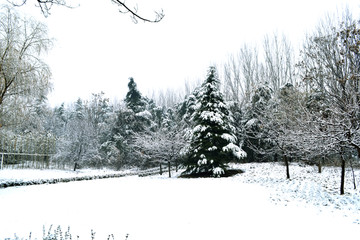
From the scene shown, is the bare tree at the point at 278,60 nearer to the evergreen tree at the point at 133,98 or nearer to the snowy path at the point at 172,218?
the evergreen tree at the point at 133,98

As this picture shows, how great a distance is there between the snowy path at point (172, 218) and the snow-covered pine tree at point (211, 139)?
638 centimetres

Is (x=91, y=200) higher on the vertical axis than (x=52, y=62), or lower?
lower

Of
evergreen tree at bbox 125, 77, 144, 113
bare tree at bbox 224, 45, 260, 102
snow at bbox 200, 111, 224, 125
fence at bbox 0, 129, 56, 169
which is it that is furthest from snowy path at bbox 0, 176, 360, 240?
bare tree at bbox 224, 45, 260, 102

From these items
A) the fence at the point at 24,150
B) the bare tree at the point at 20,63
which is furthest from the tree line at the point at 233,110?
the fence at the point at 24,150

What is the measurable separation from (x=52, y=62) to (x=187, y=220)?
368 inches

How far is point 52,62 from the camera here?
963 centimetres

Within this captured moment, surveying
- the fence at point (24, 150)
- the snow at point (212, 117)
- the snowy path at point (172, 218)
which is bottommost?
the snowy path at point (172, 218)

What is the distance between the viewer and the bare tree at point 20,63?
7879mm

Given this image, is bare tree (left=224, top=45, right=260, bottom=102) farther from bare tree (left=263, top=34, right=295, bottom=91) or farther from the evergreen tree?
the evergreen tree

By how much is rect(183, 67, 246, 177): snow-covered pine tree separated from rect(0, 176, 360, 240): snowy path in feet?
20.9

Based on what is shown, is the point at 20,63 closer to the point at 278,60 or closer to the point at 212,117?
the point at 212,117

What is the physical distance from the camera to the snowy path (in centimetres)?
394

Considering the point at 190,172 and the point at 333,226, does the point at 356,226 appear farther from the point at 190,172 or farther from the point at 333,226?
the point at 190,172

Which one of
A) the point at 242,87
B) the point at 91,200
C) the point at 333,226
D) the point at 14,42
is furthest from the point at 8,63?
the point at 242,87
